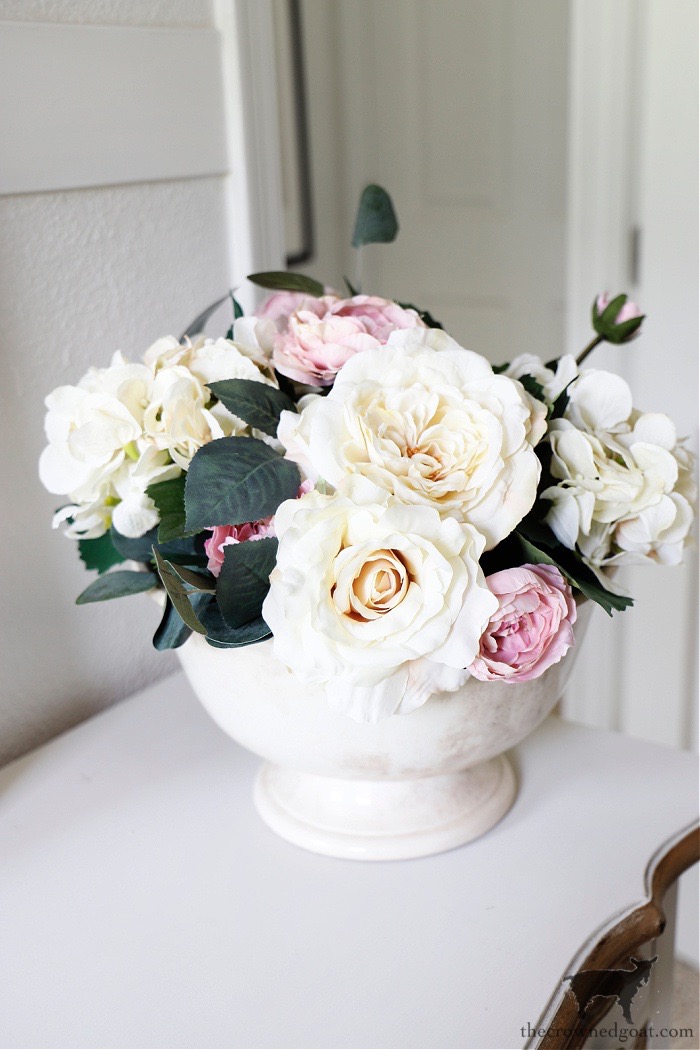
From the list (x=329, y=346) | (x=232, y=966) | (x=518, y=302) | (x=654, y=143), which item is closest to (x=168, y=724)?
(x=232, y=966)

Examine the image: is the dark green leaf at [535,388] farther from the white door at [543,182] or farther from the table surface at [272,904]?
the white door at [543,182]

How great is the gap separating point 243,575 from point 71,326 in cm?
40

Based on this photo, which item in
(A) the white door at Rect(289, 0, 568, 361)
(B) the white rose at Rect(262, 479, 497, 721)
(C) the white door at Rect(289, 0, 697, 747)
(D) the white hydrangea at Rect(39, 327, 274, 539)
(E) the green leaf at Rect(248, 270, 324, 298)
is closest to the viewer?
(B) the white rose at Rect(262, 479, 497, 721)

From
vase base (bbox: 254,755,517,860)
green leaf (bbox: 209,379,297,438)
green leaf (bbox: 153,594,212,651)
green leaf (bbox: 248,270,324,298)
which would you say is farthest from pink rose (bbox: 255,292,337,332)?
vase base (bbox: 254,755,517,860)

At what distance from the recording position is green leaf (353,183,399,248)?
2.55 ft

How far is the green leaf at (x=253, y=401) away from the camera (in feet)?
2.00

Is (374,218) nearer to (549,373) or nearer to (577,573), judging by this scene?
(549,373)

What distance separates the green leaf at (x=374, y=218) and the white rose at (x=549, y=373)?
0.17 metres

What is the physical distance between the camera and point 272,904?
26.5 inches

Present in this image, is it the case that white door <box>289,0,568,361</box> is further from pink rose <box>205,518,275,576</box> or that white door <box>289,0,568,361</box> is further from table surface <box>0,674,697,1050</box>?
pink rose <box>205,518,275,576</box>

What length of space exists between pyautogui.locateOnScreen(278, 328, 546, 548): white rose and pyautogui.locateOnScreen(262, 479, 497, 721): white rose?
0.02 meters

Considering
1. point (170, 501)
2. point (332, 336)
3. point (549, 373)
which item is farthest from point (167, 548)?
point (549, 373)

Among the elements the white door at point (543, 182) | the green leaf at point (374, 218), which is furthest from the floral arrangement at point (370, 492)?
the white door at point (543, 182)

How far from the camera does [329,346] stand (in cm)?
62
